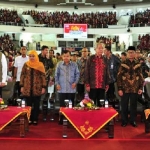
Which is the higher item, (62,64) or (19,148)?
(62,64)

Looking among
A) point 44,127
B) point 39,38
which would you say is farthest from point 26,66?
point 39,38

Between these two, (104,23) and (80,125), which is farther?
(104,23)

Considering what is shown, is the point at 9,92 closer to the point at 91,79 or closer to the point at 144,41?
the point at 91,79

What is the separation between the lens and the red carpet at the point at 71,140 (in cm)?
462

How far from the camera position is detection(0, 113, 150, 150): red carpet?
462cm

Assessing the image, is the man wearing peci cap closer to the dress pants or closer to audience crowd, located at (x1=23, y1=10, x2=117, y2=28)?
the dress pants

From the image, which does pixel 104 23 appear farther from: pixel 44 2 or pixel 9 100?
pixel 9 100

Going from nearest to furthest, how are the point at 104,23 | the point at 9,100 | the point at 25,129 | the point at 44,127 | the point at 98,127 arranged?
the point at 98,127 < the point at 25,129 < the point at 44,127 < the point at 9,100 < the point at 104,23

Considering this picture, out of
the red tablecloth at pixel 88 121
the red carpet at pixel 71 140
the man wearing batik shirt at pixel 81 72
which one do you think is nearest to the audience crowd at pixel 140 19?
the man wearing batik shirt at pixel 81 72

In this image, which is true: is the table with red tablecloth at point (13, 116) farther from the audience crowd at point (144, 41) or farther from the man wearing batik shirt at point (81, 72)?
the audience crowd at point (144, 41)

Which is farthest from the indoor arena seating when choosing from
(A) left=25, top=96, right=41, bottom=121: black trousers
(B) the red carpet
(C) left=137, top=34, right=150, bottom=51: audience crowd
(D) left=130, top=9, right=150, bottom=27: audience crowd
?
(D) left=130, top=9, right=150, bottom=27: audience crowd

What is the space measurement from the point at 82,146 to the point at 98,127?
0.50 meters

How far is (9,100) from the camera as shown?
6602 millimetres

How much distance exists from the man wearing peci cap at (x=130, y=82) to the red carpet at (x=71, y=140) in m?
0.50
